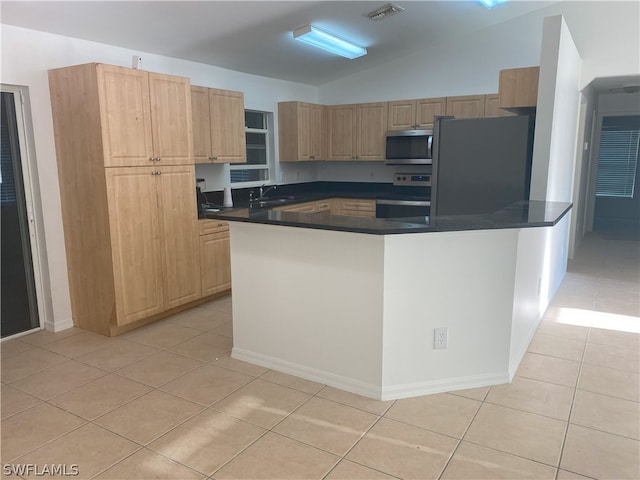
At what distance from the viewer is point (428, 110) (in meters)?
5.83

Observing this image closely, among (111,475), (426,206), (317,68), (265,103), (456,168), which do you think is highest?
(317,68)

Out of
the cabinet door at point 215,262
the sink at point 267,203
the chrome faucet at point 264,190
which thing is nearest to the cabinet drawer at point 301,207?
the sink at point 267,203

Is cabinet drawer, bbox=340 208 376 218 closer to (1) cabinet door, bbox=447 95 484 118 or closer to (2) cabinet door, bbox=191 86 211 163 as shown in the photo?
(1) cabinet door, bbox=447 95 484 118

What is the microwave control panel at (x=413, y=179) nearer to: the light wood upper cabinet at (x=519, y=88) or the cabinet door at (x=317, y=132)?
the cabinet door at (x=317, y=132)

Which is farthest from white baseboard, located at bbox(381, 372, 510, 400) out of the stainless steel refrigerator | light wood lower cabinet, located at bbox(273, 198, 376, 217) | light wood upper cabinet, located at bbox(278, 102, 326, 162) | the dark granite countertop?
light wood upper cabinet, located at bbox(278, 102, 326, 162)

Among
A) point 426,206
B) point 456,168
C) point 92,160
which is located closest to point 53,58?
point 92,160

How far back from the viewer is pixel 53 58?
3.55m

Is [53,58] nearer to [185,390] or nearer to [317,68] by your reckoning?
[185,390]

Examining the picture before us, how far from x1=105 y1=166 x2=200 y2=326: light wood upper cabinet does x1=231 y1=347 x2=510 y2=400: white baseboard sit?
4.74ft

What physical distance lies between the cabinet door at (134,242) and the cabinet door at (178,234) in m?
0.07

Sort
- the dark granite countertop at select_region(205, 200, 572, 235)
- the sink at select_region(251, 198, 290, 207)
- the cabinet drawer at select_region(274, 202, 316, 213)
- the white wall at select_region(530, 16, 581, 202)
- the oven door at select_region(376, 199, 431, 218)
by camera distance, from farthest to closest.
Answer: the oven door at select_region(376, 199, 431, 218) < the cabinet drawer at select_region(274, 202, 316, 213) < the sink at select_region(251, 198, 290, 207) < the white wall at select_region(530, 16, 581, 202) < the dark granite countertop at select_region(205, 200, 572, 235)

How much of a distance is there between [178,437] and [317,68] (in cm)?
493

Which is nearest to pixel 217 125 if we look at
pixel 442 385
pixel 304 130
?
pixel 304 130

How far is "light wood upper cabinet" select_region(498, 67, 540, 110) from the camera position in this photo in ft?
13.3
